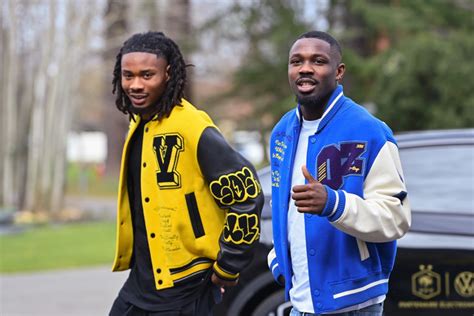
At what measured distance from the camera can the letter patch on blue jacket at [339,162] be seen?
302cm

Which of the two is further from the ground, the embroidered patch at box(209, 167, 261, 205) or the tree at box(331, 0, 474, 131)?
the tree at box(331, 0, 474, 131)

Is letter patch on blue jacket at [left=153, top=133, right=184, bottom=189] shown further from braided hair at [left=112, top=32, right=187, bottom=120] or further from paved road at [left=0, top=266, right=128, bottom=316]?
paved road at [left=0, top=266, right=128, bottom=316]

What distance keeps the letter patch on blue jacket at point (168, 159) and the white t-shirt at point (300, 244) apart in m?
0.51

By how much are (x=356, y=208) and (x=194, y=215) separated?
0.82m

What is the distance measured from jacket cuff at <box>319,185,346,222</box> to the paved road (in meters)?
4.84

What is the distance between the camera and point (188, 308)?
3482 mm

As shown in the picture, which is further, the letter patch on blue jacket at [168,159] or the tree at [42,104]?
the tree at [42,104]

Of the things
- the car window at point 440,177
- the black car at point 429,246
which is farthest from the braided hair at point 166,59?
the car window at point 440,177

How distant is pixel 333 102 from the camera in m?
3.15

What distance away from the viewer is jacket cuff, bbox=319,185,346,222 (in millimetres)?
2816

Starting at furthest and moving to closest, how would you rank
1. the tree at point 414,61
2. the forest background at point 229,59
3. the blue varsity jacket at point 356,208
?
1. the forest background at point 229,59
2. the tree at point 414,61
3. the blue varsity jacket at point 356,208

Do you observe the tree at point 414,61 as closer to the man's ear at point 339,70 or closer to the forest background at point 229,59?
the forest background at point 229,59

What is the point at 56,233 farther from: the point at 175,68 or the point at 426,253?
the point at 175,68

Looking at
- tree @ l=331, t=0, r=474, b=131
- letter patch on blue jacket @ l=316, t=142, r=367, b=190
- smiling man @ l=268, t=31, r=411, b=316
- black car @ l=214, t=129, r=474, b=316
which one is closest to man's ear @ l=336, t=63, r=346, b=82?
smiling man @ l=268, t=31, r=411, b=316
